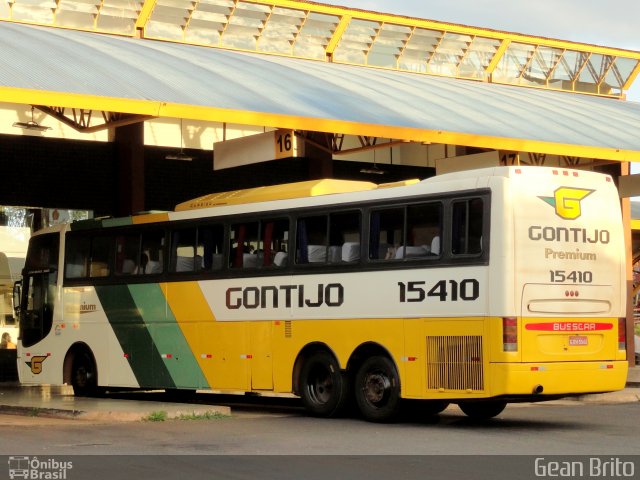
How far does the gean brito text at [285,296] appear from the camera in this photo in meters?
18.5

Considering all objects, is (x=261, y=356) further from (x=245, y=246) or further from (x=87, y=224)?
(x=87, y=224)

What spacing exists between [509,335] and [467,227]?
154 cm

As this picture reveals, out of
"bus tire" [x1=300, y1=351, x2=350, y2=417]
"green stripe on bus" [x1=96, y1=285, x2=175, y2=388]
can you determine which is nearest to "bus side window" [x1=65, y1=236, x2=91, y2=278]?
"green stripe on bus" [x1=96, y1=285, x2=175, y2=388]

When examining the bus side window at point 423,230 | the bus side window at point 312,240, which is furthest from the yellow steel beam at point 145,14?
the bus side window at point 423,230

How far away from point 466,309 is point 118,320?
7.73m

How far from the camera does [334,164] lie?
112 ft

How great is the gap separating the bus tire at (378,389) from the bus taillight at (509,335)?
1902mm

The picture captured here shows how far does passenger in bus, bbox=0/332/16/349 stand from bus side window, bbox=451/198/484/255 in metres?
15.2

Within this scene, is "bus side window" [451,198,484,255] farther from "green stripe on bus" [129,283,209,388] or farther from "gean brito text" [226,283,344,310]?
"green stripe on bus" [129,283,209,388]

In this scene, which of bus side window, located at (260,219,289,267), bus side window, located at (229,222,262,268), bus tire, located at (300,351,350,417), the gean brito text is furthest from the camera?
bus side window, located at (229,222,262,268)

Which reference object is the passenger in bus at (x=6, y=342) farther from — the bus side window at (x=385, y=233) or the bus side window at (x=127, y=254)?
the bus side window at (x=385, y=233)

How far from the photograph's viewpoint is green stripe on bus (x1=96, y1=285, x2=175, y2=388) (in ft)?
70.4

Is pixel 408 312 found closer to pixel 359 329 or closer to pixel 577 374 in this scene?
pixel 359 329
